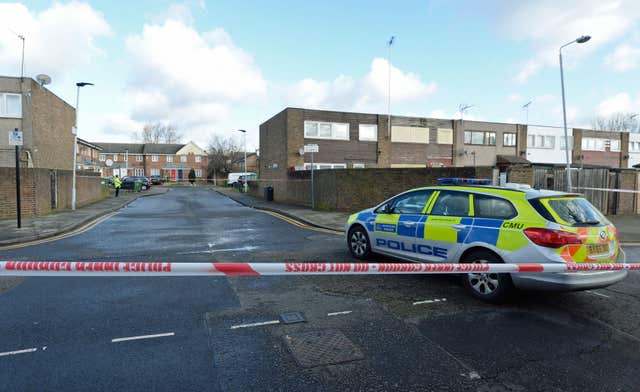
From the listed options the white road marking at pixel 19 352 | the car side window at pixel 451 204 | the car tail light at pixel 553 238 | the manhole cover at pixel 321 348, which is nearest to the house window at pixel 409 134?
the car side window at pixel 451 204

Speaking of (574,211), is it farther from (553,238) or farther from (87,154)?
(87,154)

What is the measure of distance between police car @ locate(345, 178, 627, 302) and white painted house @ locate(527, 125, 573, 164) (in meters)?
37.9

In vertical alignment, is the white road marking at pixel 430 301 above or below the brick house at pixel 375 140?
below

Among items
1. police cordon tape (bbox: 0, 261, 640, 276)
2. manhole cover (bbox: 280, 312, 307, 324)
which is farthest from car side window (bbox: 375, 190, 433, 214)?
manhole cover (bbox: 280, 312, 307, 324)

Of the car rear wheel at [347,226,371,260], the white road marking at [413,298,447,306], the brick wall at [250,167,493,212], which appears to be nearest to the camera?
the white road marking at [413,298,447,306]

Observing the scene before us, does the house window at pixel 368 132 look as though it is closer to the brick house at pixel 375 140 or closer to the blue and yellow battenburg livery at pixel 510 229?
the brick house at pixel 375 140

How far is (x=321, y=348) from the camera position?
12.4ft

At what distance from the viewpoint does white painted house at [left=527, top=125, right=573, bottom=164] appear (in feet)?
128

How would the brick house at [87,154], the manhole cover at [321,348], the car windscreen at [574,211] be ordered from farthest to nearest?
the brick house at [87,154] → the car windscreen at [574,211] → the manhole cover at [321,348]

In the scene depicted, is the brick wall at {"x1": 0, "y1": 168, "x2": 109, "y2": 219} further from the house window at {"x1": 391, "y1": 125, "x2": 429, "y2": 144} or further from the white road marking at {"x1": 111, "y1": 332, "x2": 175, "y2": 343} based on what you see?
the house window at {"x1": 391, "y1": 125, "x2": 429, "y2": 144}

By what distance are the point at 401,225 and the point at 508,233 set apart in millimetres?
1908

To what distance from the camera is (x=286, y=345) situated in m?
3.84

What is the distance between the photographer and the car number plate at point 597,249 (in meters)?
4.77

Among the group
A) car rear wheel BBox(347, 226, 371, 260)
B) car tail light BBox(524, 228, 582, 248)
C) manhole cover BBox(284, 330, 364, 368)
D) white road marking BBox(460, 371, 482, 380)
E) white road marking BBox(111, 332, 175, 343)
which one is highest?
car tail light BBox(524, 228, 582, 248)
